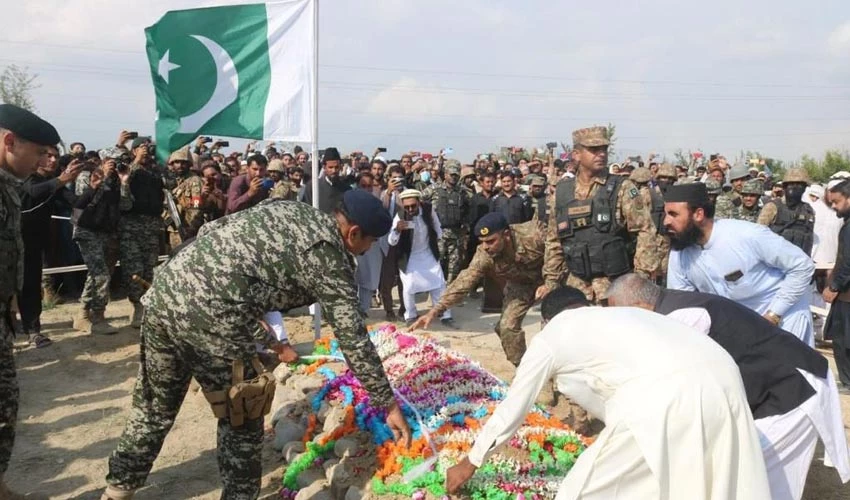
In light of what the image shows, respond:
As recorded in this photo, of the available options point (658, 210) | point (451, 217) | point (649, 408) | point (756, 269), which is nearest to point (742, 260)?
point (756, 269)

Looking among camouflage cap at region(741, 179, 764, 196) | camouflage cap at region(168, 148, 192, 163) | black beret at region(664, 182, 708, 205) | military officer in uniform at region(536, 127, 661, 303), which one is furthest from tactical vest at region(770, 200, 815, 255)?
camouflage cap at region(168, 148, 192, 163)

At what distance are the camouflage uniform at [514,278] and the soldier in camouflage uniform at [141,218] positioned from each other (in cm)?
404

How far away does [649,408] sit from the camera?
2486mm

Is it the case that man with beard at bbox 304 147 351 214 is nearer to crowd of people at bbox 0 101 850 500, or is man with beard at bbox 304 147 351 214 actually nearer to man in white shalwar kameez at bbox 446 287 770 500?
crowd of people at bbox 0 101 850 500

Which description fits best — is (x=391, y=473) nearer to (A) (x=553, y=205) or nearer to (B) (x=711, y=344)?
(B) (x=711, y=344)

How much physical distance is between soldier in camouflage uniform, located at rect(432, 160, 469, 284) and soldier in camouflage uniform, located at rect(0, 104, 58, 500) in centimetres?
670

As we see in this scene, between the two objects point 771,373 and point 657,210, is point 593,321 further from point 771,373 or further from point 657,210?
point 657,210

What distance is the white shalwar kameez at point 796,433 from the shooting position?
3020 mm

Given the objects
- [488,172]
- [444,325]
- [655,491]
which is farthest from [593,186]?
[488,172]

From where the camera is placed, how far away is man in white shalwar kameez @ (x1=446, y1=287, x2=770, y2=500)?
2.48m

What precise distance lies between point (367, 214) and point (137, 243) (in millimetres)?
5388

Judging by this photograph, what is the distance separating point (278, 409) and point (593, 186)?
3127 mm

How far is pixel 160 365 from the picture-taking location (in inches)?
137

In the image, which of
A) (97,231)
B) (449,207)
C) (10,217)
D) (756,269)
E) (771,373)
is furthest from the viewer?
(449,207)
